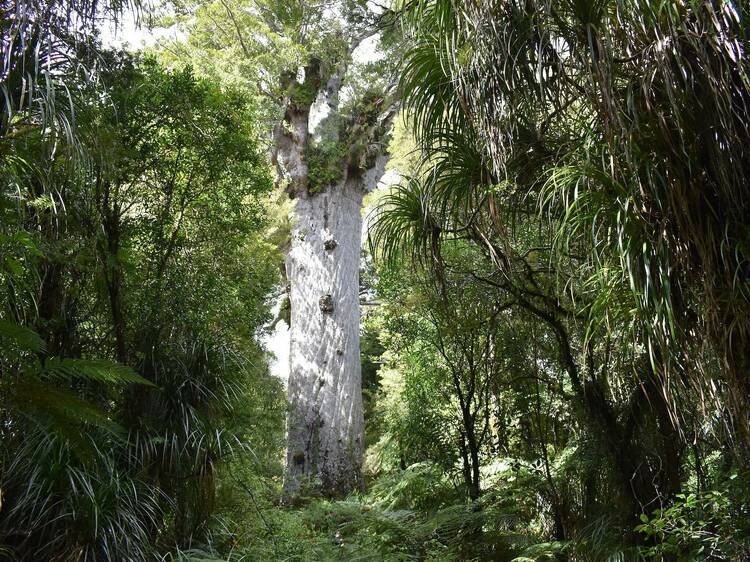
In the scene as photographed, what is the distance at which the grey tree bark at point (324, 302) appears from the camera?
8.72m

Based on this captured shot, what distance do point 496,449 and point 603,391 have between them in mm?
2283

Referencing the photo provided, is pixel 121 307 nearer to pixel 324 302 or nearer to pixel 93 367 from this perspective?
pixel 93 367

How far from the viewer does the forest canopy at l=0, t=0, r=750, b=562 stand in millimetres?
2635

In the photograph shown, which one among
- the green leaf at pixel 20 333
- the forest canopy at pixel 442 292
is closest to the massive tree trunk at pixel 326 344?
the forest canopy at pixel 442 292

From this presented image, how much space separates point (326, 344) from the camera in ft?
30.3

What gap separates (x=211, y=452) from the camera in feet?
14.9

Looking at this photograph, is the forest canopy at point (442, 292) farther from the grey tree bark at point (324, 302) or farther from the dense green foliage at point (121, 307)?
the grey tree bark at point (324, 302)

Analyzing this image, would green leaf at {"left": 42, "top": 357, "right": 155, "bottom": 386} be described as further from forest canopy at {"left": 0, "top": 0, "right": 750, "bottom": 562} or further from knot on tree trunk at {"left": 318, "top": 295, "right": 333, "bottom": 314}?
knot on tree trunk at {"left": 318, "top": 295, "right": 333, "bottom": 314}

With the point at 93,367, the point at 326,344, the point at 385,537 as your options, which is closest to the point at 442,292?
the point at 385,537

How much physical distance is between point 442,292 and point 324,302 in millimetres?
5234

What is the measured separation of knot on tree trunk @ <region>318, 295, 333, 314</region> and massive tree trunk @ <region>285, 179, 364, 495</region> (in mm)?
14

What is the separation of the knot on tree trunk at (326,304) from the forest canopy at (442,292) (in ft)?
5.22

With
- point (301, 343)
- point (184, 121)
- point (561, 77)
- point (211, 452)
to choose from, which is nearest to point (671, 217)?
point (561, 77)

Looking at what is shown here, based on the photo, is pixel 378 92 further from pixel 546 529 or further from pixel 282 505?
pixel 546 529
